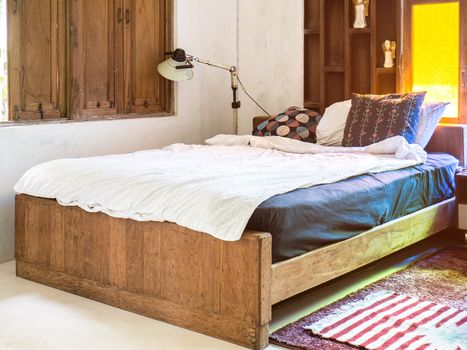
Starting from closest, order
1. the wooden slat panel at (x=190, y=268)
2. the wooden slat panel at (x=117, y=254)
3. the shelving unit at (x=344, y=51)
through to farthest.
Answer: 1. the wooden slat panel at (x=190, y=268)
2. the wooden slat panel at (x=117, y=254)
3. the shelving unit at (x=344, y=51)

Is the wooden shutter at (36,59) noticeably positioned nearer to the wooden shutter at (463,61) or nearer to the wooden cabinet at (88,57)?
the wooden cabinet at (88,57)

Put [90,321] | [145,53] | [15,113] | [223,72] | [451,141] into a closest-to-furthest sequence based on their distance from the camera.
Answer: [90,321] → [15,113] → [451,141] → [145,53] → [223,72]

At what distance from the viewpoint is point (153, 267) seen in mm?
3117

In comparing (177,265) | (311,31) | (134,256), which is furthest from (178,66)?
(177,265)

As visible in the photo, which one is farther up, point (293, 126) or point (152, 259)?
point (293, 126)

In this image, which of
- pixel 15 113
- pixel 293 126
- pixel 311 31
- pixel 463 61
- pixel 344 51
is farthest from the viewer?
pixel 311 31

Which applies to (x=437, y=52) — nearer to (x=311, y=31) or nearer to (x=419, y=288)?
(x=311, y=31)

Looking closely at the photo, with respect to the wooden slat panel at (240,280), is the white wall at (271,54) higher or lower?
higher

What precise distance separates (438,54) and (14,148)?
2791mm

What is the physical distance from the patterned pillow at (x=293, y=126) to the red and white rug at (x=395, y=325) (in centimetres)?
171

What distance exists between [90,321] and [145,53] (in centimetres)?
249

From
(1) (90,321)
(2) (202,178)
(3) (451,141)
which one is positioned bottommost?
(1) (90,321)

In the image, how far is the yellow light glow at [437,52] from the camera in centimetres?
483

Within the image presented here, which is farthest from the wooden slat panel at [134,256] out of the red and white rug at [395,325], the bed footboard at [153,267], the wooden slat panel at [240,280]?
the red and white rug at [395,325]
